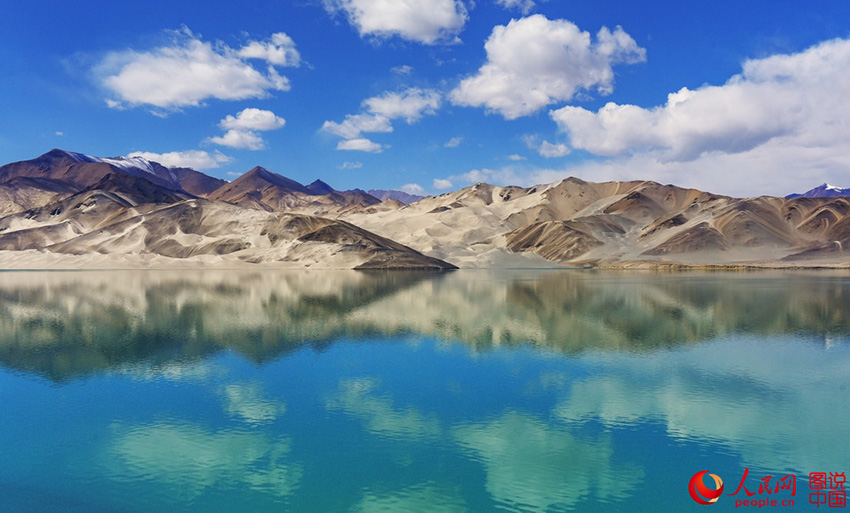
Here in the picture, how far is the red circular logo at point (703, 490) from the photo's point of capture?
13.6m

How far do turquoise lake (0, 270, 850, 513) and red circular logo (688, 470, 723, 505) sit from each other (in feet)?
0.71

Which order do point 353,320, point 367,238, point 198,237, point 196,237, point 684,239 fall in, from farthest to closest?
point 684,239, point 198,237, point 196,237, point 367,238, point 353,320

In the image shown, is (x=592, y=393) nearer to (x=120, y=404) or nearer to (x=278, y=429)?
(x=278, y=429)

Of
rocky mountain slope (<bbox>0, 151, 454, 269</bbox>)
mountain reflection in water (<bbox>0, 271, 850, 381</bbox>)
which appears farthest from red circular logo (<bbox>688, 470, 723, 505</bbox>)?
rocky mountain slope (<bbox>0, 151, 454, 269</bbox>)

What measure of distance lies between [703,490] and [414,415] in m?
9.08

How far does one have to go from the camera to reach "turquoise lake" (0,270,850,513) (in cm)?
1393

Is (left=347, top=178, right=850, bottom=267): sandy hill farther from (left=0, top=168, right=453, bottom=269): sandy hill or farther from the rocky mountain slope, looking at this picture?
(left=0, top=168, right=453, bottom=269): sandy hill

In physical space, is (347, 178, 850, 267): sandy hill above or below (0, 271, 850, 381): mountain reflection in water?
above

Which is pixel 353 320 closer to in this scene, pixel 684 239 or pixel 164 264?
pixel 164 264

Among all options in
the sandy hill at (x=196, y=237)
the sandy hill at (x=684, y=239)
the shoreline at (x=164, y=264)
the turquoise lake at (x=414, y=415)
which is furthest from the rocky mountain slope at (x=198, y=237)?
the turquoise lake at (x=414, y=415)

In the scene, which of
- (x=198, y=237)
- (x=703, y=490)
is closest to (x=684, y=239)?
(x=198, y=237)

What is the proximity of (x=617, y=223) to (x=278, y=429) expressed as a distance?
19292 cm

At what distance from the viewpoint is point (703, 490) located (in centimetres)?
1404

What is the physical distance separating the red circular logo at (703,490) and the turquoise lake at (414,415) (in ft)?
0.71
